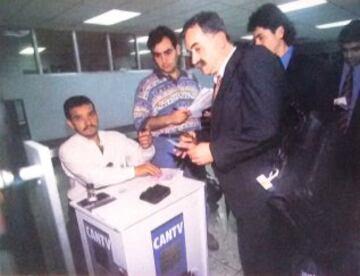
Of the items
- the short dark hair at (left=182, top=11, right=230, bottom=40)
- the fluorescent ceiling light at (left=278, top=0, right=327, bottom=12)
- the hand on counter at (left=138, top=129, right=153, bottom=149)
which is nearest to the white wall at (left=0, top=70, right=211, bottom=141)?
the fluorescent ceiling light at (left=278, top=0, right=327, bottom=12)

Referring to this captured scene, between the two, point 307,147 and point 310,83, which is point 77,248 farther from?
point 310,83

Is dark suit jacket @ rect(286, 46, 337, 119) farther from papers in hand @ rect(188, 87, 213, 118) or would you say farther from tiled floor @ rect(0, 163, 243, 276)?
tiled floor @ rect(0, 163, 243, 276)

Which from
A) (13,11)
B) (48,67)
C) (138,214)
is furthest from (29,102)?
(138,214)

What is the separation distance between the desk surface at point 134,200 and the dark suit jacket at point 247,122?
10.3 inches

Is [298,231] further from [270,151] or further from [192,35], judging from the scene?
[192,35]

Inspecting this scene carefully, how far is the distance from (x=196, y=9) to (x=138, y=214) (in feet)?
22.0

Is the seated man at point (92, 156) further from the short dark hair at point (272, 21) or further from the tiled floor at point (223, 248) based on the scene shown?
the short dark hair at point (272, 21)

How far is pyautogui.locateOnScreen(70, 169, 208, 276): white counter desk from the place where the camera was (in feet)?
4.16

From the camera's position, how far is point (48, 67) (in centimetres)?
883

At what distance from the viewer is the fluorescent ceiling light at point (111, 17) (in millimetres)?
6871

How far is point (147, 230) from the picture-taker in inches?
51.6

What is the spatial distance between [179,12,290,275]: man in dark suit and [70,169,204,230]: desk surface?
23 cm

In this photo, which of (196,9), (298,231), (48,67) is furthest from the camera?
(48,67)

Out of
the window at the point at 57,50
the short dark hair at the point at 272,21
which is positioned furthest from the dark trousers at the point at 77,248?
the window at the point at 57,50
